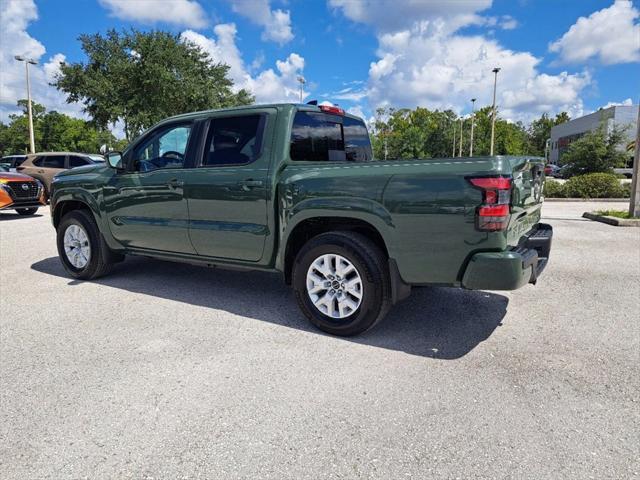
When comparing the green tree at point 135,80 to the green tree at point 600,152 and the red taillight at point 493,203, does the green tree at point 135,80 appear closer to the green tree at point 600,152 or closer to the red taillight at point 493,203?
the green tree at point 600,152

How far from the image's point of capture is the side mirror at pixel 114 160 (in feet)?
16.9

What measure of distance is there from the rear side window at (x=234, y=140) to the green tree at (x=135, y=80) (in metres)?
25.2

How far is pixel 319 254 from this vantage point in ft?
12.6

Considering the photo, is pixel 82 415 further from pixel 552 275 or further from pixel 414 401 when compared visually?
pixel 552 275

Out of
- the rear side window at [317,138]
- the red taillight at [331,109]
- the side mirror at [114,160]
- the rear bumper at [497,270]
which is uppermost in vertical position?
the red taillight at [331,109]

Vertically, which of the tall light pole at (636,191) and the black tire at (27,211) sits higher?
the tall light pole at (636,191)

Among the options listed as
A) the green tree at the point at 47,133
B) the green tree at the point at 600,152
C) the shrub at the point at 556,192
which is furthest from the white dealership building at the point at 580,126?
the green tree at the point at 47,133

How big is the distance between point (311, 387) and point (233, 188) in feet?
6.60

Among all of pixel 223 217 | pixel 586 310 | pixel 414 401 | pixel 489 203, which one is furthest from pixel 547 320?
pixel 223 217

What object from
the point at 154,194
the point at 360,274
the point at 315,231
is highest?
the point at 154,194

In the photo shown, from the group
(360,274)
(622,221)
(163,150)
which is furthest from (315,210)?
(622,221)

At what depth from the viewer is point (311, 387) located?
9.97 feet

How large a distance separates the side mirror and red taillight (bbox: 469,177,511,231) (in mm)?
3829

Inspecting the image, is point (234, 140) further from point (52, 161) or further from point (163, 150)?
point (52, 161)
